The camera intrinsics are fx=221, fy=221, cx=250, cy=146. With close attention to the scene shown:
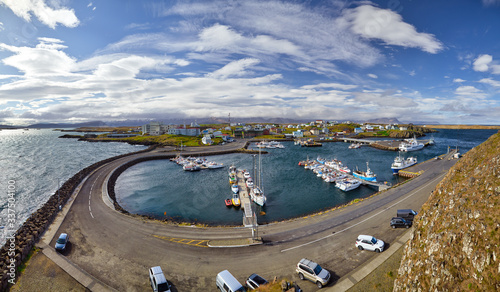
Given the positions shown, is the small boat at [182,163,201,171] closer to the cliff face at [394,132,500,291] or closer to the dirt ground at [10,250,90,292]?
the dirt ground at [10,250,90,292]

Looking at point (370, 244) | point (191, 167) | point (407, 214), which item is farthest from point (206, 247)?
point (191, 167)

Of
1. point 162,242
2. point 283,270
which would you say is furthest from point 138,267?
point 283,270

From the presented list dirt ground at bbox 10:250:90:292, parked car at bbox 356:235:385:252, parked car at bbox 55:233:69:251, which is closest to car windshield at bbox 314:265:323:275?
parked car at bbox 356:235:385:252

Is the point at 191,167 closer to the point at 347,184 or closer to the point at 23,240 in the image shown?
the point at 347,184

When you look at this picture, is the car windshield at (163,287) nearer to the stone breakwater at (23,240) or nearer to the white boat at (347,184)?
the stone breakwater at (23,240)

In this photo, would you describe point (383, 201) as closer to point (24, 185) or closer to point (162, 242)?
point (162, 242)

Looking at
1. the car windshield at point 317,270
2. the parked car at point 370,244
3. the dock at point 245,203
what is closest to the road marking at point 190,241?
the dock at point 245,203
